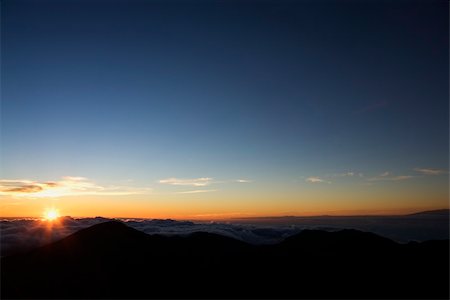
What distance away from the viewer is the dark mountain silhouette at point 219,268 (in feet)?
362

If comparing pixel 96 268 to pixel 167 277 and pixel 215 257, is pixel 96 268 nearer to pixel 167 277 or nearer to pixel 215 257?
pixel 167 277

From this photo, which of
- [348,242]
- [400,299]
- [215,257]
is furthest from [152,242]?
[400,299]

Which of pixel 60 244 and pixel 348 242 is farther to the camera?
pixel 348 242

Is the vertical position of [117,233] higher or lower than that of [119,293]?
higher

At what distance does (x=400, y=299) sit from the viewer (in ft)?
319

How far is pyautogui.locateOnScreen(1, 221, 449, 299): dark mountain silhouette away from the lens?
Answer: 110188 mm

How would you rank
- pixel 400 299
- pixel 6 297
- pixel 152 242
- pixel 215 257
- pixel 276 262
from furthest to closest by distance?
pixel 152 242 < pixel 215 257 < pixel 276 262 < pixel 6 297 < pixel 400 299

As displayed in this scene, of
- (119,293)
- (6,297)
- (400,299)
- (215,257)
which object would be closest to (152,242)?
(215,257)

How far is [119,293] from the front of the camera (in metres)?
112

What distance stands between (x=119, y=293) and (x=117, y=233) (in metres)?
49.2

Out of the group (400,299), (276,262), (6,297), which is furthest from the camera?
(276,262)

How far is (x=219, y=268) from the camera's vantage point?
433 feet

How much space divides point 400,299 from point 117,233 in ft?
339

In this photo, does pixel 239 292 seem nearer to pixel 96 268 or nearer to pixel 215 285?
pixel 215 285
